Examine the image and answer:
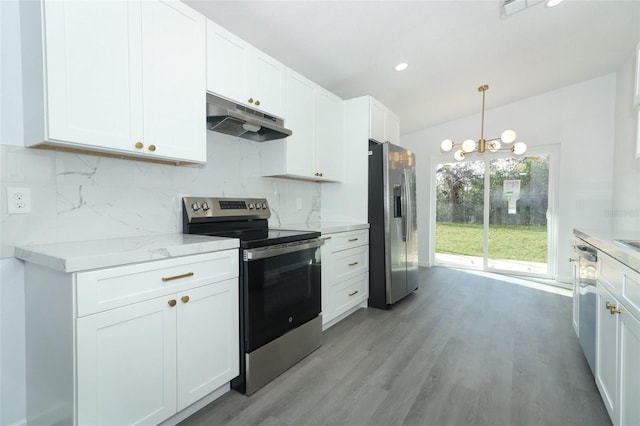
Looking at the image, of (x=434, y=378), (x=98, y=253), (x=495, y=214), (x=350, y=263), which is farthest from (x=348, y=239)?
(x=495, y=214)

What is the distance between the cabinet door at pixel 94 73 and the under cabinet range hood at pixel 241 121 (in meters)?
0.49

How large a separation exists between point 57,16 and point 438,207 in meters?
5.33

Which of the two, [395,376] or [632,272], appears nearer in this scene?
[632,272]

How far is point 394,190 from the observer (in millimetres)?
3266

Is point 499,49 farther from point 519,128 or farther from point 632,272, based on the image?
point 632,272

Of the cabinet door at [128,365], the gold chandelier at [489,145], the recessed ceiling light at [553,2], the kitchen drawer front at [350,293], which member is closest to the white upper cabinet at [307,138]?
the kitchen drawer front at [350,293]

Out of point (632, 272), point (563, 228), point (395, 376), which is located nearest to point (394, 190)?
point (395, 376)

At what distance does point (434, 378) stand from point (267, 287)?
1.25 meters

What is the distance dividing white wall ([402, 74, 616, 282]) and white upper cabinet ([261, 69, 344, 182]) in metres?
2.57

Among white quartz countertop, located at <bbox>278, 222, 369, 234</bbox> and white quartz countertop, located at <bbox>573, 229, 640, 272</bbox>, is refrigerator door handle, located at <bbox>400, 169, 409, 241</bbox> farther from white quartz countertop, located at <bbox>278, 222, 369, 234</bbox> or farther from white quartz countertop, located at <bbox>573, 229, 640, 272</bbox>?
white quartz countertop, located at <bbox>573, 229, 640, 272</bbox>

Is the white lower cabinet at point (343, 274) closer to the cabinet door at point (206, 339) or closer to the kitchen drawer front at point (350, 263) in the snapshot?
the kitchen drawer front at point (350, 263)

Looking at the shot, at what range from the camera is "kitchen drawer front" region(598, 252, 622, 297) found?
4.59 ft

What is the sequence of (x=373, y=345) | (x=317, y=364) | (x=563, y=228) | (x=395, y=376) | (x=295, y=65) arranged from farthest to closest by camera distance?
(x=563, y=228)
(x=295, y=65)
(x=373, y=345)
(x=317, y=364)
(x=395, y=376)

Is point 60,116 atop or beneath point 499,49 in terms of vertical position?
beneath
